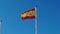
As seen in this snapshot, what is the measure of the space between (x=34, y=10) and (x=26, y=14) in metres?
1.37

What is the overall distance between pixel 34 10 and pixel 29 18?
151cm

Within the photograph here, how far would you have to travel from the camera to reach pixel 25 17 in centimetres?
4681

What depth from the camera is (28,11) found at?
47.2m

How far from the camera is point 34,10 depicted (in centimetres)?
4712

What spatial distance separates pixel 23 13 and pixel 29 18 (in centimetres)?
128

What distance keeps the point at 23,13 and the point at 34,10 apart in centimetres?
174

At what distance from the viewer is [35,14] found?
152ft

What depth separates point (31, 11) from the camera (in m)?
47.2

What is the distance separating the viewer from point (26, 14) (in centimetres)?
4700

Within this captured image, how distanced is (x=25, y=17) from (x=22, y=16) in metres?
0.56

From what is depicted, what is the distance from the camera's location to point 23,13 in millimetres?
47156

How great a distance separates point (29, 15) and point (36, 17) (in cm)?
148

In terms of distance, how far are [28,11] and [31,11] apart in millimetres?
459

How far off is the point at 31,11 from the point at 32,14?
20.1 inches
